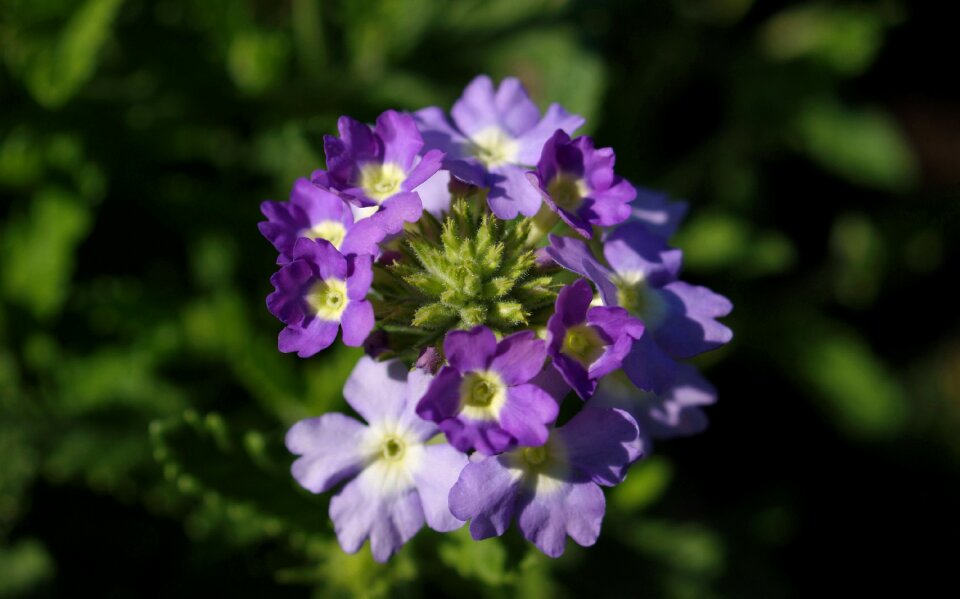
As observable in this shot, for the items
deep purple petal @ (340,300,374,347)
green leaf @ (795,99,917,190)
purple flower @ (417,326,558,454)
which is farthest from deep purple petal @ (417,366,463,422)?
green leaf @ (795,99,917,190)

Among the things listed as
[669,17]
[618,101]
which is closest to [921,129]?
[669,17]

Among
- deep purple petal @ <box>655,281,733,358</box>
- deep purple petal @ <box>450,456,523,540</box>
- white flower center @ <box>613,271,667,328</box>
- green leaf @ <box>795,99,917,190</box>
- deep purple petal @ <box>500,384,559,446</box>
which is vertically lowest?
green leaf @ <box>795,99,917,190</box>

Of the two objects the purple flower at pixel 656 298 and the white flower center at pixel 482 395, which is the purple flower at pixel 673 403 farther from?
the white flower center at pixel 482 395

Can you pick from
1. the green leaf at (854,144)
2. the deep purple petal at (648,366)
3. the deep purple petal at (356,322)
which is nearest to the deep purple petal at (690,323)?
the deep purple petal at (648,366)

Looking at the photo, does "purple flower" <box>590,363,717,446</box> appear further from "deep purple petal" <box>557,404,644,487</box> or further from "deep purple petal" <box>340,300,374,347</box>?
"deep purple petal" <box>340,300,374,347</box>

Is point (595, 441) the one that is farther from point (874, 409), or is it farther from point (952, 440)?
point (952, 440)

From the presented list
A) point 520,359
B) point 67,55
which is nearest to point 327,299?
point 520,359

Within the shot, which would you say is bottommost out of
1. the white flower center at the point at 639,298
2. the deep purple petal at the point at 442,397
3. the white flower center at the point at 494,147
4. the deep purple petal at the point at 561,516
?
the deep purple petal at the point at 561,516
